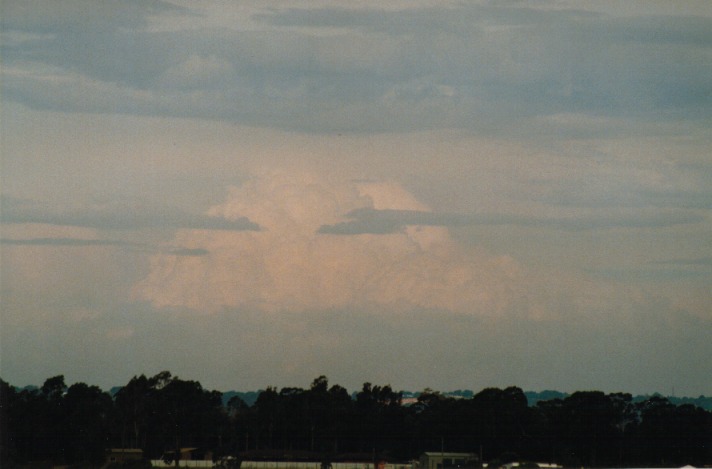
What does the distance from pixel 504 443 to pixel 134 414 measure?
42729 mm

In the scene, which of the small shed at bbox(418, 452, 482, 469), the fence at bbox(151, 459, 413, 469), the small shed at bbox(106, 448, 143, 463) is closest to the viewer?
the small shed at bbox(418, 452, 482, 469)

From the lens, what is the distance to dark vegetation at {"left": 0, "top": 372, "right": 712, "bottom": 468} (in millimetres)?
123562

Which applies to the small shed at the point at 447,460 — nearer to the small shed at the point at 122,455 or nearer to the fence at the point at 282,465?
the fence at the point at 282,465

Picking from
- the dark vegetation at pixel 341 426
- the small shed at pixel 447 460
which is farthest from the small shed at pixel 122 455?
the small shed at pixel 447 460

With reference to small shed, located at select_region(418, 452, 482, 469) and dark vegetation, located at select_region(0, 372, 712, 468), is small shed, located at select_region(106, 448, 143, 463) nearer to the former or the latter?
dark vegetation, located at select_region(0, 372, 712, 468)

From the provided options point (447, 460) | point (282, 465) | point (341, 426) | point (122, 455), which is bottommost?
point (282, 465)

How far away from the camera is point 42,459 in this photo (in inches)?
4483

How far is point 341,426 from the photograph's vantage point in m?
144

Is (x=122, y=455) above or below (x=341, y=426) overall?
below

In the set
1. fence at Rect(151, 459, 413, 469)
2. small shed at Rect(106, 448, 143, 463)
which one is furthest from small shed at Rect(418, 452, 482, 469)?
small shed at Rect(106, 448, 143, 463)

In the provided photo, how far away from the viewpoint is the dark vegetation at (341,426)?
124m

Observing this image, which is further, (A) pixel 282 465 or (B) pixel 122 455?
(A) pixel 282 465

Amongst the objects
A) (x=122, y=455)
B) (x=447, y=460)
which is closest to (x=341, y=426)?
(x=447, y=460)

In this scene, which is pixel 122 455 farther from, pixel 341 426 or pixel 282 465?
pixel 341 426
